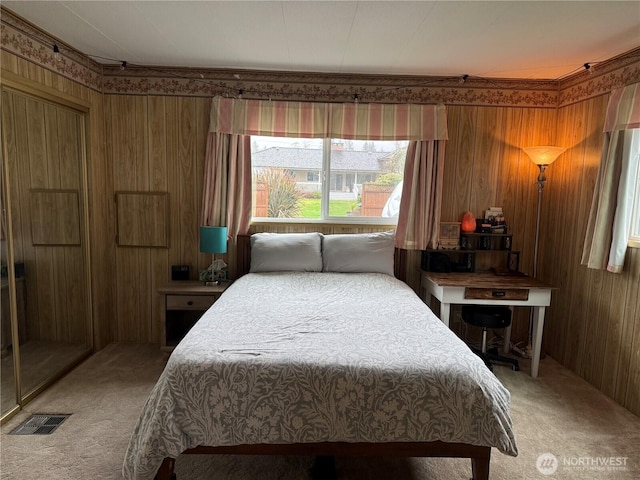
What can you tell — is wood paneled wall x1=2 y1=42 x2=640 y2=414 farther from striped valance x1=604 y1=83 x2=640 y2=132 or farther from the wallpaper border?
striped valance x1=604 y1=83 x2=640 y2=132

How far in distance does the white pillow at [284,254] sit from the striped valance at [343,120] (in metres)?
0.93

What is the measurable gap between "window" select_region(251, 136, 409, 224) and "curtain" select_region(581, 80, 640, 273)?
1.53 meters

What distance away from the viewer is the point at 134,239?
3.60 metres

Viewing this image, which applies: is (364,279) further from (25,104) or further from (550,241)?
(25,104)

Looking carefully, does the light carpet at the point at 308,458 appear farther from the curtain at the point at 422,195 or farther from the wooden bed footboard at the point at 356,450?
the curtain at the point at 422,195

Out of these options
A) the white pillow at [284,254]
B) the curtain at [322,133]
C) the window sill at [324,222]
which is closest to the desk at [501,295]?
the curtain at [322,133]

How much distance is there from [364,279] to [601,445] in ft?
5.81

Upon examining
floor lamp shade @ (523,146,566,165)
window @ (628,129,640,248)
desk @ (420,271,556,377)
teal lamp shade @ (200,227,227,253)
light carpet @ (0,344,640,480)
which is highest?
floor lamp shade @ (523,146,566,165)

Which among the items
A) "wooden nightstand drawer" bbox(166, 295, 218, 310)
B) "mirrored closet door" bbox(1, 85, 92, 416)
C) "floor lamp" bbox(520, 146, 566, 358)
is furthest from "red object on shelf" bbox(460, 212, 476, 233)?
"mirrored closet door" bbox(1, 85, 92, 416)

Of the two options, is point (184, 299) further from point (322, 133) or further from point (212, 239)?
point (322, 133)

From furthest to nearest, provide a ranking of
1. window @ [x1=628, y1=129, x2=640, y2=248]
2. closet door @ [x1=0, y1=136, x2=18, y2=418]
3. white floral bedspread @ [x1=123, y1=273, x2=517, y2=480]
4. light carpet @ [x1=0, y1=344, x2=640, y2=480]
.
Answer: window @ [x1=628, y1=129, x2=640, y2=248], closet door @ [x1=0, y1=136, x2=18, y2=418], light carpet @ [x1=0, y1=344, x2=640, y2=480], white floral bedspread @ [x1=123, y1=273, x2=517, y2=480]

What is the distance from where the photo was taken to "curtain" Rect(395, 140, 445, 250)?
11.5 ft

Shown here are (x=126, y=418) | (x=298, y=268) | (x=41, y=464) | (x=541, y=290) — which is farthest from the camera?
(x=298, y=268)

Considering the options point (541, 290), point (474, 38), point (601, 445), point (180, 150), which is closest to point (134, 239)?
point (180, 150)
